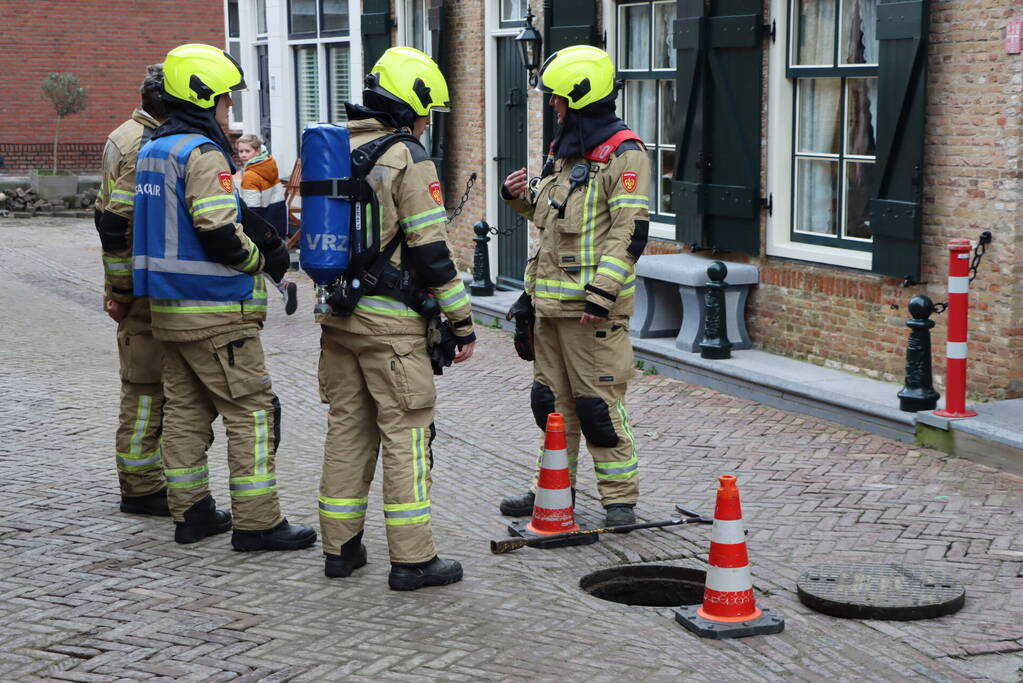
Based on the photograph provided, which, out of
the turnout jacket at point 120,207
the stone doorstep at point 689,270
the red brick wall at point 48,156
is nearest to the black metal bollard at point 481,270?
the stone doorstep at point 689,270

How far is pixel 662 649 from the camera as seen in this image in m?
4.87

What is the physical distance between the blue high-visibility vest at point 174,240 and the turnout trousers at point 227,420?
20 cm

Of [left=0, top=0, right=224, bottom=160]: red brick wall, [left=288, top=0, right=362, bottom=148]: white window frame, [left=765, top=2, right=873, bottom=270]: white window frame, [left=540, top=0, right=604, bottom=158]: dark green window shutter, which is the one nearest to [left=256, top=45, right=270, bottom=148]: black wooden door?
[left=288, top=0, right=362, bottom=148]: white window frame

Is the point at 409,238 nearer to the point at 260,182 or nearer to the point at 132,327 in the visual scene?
the point at 132,327

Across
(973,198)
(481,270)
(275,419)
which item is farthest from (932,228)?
(481,270)

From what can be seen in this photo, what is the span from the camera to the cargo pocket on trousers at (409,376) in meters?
5.41

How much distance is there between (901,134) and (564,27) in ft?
13.8

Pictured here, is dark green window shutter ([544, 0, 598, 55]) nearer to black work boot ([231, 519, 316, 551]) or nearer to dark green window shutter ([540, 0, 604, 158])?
dark green window shutter ([540, 0, 604, 158])

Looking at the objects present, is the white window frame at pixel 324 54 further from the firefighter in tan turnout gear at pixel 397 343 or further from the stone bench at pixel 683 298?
Result: the firefighter in tan turnout gear at pixel 397 343

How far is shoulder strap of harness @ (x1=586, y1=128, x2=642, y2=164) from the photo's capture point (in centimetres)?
618

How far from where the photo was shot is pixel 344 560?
5.59 meters

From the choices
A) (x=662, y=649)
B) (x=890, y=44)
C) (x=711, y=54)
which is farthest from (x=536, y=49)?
(x=662, y=649)

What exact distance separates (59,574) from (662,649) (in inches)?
101

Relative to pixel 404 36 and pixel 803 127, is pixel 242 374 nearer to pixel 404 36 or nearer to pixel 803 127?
pixel 803 127
